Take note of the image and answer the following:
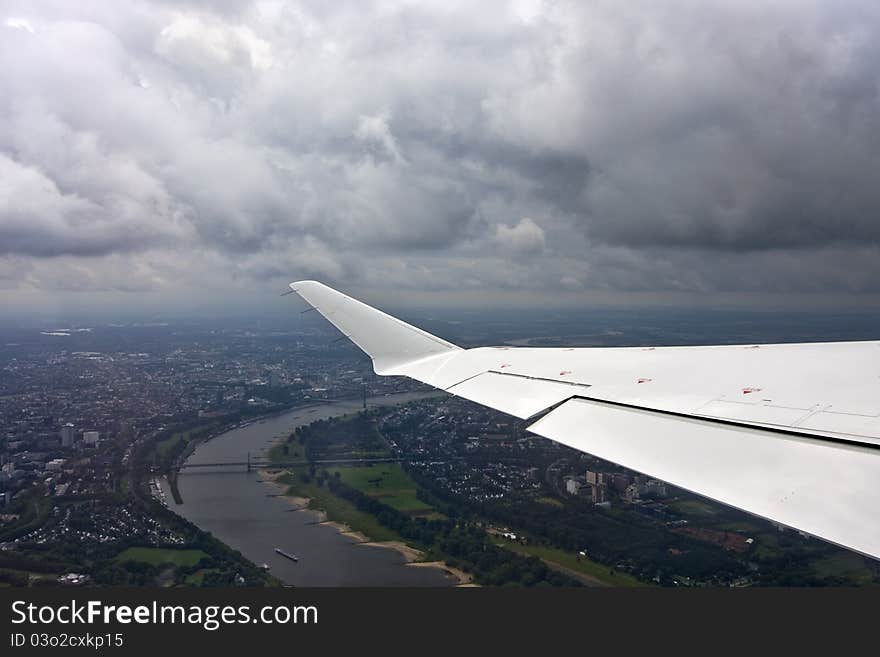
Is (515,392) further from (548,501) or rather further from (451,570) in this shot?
(548,501)

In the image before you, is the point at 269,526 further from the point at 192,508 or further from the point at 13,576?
the point at 13,576

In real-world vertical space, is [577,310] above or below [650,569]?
above

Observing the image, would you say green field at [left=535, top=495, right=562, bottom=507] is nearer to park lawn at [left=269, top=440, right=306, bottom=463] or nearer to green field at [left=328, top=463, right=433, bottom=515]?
green field at [left=328, top=463, right=433, bottom=515]

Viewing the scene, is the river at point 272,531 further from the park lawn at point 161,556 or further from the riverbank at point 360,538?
the park lawn at point 161,556

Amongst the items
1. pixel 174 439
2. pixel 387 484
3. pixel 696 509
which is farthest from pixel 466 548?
pixel 174 439

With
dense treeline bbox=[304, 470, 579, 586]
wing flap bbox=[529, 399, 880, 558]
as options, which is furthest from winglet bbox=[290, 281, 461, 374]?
dense treeline bbox=[304, 470, 579, 586]

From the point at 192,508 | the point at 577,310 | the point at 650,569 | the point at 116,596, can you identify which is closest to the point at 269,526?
the point at 192,508
